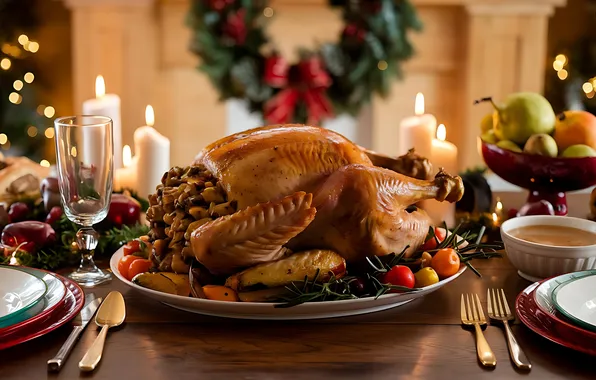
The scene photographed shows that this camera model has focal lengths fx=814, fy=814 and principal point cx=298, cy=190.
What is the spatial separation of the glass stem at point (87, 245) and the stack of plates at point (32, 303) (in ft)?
0.30

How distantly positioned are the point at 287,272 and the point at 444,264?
25 cm

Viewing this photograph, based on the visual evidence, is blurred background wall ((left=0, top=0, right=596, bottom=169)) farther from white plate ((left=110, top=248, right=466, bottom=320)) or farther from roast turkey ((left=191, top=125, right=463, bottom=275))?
white plate ((left=110, top=248, right=466, bottom=320))

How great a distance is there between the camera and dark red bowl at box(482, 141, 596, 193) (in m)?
1.57

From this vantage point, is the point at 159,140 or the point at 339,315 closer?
the point at 339,315

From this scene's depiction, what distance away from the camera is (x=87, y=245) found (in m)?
1.30

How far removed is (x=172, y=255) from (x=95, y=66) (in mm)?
Answer: 2828

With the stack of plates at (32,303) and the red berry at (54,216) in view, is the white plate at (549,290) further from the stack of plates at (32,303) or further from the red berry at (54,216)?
the red berry at (54,216)

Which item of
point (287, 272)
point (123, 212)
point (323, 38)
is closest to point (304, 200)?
point (287, 272)

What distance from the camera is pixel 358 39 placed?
11.2ft

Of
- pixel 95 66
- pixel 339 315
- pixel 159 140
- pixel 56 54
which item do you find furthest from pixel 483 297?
pixel 56 54

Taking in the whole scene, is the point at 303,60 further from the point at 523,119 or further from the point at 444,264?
the point at 444,264

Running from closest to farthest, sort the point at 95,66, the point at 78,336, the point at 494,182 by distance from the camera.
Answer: the point at 78,336, the point at 494,182, the point at 95,66

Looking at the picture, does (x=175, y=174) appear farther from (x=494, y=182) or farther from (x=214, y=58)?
(x=214, y=58)

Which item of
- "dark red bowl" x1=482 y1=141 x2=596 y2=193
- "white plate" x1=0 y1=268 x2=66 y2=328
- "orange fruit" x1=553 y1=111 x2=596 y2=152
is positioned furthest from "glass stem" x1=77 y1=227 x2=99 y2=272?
"orange fruit" x1=553 y1=111 x2=596 y2=152
